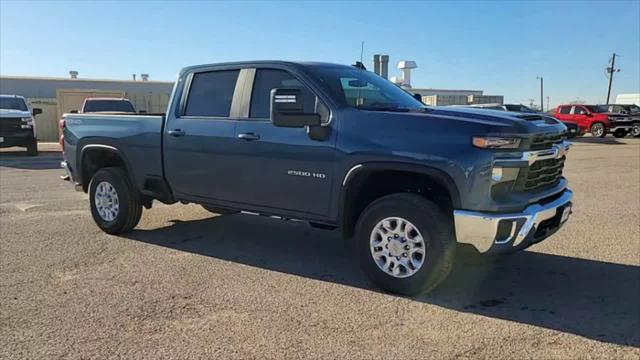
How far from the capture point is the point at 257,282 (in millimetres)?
4945

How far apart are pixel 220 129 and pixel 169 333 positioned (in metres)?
2.38

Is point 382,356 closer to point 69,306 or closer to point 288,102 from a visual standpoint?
point 288,102

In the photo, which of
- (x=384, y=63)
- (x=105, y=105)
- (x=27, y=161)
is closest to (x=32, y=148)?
(x=27, y=161)

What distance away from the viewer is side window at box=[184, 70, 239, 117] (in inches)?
226

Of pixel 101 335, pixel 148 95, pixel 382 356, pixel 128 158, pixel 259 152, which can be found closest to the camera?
pixel 382 356

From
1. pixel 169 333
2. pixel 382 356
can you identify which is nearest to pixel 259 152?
pixel 169 333

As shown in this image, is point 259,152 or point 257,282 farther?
point 259,152

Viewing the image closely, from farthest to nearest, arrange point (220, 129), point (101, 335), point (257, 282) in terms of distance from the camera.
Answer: point (220, 129)
point (257, 282)
point (101, 335)

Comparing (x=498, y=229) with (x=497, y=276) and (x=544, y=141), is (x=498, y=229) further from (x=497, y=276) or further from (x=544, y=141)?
(x=497, y=276)

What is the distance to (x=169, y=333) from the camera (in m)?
3.85

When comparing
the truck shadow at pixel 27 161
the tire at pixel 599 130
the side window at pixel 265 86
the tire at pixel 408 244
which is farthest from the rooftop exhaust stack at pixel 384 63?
the tire at pixel 408 244

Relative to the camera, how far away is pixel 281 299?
14.8ft

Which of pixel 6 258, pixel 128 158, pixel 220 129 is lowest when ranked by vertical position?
pixel 6 258

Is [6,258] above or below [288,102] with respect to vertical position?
below
